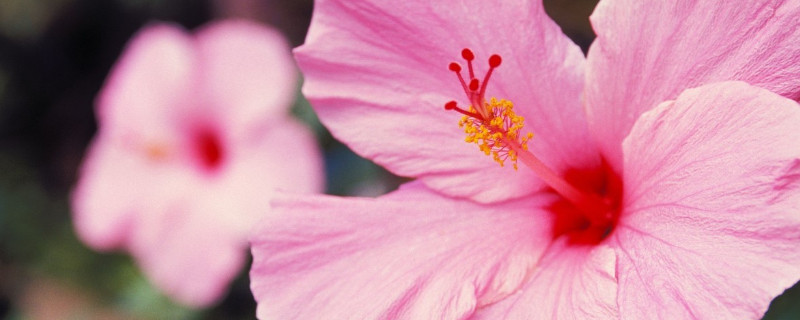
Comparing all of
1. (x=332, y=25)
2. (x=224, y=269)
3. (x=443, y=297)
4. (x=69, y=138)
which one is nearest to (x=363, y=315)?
(x=443, y=297)

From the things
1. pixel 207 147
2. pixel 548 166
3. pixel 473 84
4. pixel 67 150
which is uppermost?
pixel 473 84

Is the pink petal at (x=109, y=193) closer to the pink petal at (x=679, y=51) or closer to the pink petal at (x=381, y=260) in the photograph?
the pink petal at (x=381, y=260)

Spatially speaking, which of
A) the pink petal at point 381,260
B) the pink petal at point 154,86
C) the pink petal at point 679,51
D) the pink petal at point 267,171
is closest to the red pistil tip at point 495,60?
the pink petal at point 679,51

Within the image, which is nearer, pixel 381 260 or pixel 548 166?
pixel 381 260

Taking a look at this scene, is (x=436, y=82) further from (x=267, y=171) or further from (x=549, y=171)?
(x=267, y=171)

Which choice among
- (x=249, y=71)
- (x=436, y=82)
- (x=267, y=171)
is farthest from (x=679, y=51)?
(x=249, y=71)
